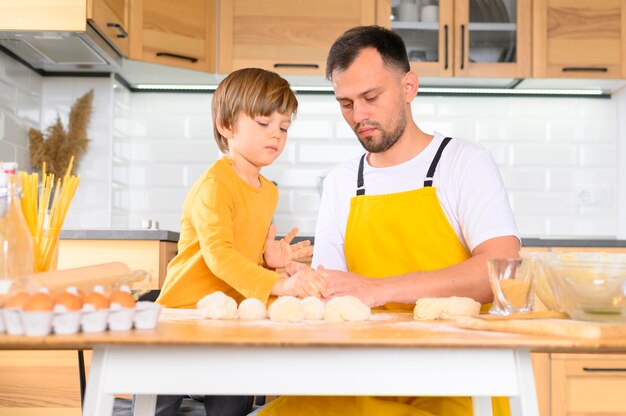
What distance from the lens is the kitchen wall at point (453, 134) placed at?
3.93 m

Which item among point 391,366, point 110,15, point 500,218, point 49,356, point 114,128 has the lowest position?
point 49,356

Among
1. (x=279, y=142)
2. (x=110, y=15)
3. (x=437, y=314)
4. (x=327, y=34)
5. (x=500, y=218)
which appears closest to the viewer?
(x=437, y=314)

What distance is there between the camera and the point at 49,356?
2787 mm

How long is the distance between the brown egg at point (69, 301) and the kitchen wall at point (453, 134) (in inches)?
116

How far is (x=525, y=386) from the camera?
0.92 meters

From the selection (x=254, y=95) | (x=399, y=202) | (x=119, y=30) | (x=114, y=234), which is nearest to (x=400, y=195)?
(x=399, y=202)

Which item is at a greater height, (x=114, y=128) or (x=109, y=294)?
(x=114, y=128)

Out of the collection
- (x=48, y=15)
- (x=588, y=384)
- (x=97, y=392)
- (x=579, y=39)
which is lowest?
(x=588, y=384)

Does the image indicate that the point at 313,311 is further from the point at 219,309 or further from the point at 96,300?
the point at 96,300

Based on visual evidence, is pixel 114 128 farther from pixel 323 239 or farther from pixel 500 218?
pixel 500 218

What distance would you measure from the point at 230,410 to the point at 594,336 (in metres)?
0.83

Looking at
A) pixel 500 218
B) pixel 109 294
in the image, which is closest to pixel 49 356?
pixel 500 218

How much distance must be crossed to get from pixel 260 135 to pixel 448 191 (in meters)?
0.46

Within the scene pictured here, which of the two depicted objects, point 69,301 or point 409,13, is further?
point 409,13
